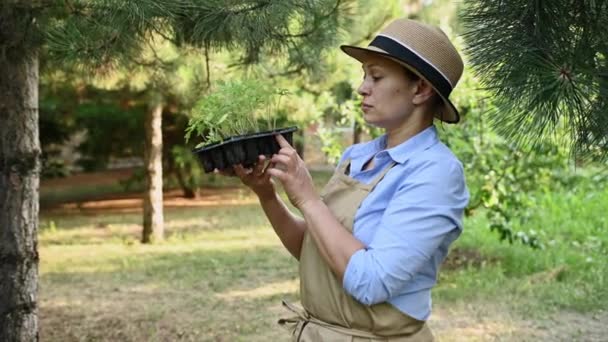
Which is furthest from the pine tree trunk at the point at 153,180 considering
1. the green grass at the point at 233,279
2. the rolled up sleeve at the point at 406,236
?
the rolled up sleeve at the point at 406,236

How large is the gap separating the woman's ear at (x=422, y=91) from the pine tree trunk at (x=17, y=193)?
92.6 inches

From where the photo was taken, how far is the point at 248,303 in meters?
5.40

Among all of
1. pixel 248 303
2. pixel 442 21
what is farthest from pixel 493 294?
pixel 442 21

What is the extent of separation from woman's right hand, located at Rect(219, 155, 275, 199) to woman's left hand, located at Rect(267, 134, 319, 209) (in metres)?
0.07

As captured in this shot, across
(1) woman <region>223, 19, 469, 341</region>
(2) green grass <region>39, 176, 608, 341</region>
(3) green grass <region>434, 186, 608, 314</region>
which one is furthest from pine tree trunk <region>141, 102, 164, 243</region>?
(1) woman <region>223, 19, 469, 341</region>

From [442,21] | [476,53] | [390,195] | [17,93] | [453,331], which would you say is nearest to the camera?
[390,195]

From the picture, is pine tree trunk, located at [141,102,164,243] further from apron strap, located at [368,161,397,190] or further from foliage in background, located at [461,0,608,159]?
apron strap, located at [368,161,397,190]

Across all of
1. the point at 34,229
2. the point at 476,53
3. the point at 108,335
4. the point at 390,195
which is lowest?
the point at 108,335

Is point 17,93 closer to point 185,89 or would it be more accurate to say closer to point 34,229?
point 34,229

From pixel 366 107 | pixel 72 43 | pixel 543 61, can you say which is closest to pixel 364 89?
pixel 366 107

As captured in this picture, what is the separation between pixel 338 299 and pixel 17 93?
243cm

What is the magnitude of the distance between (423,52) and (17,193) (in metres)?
2.49

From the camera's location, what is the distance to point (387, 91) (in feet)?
5.28

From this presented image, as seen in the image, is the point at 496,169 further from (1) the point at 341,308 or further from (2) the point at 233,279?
(1) the point at 341,308
